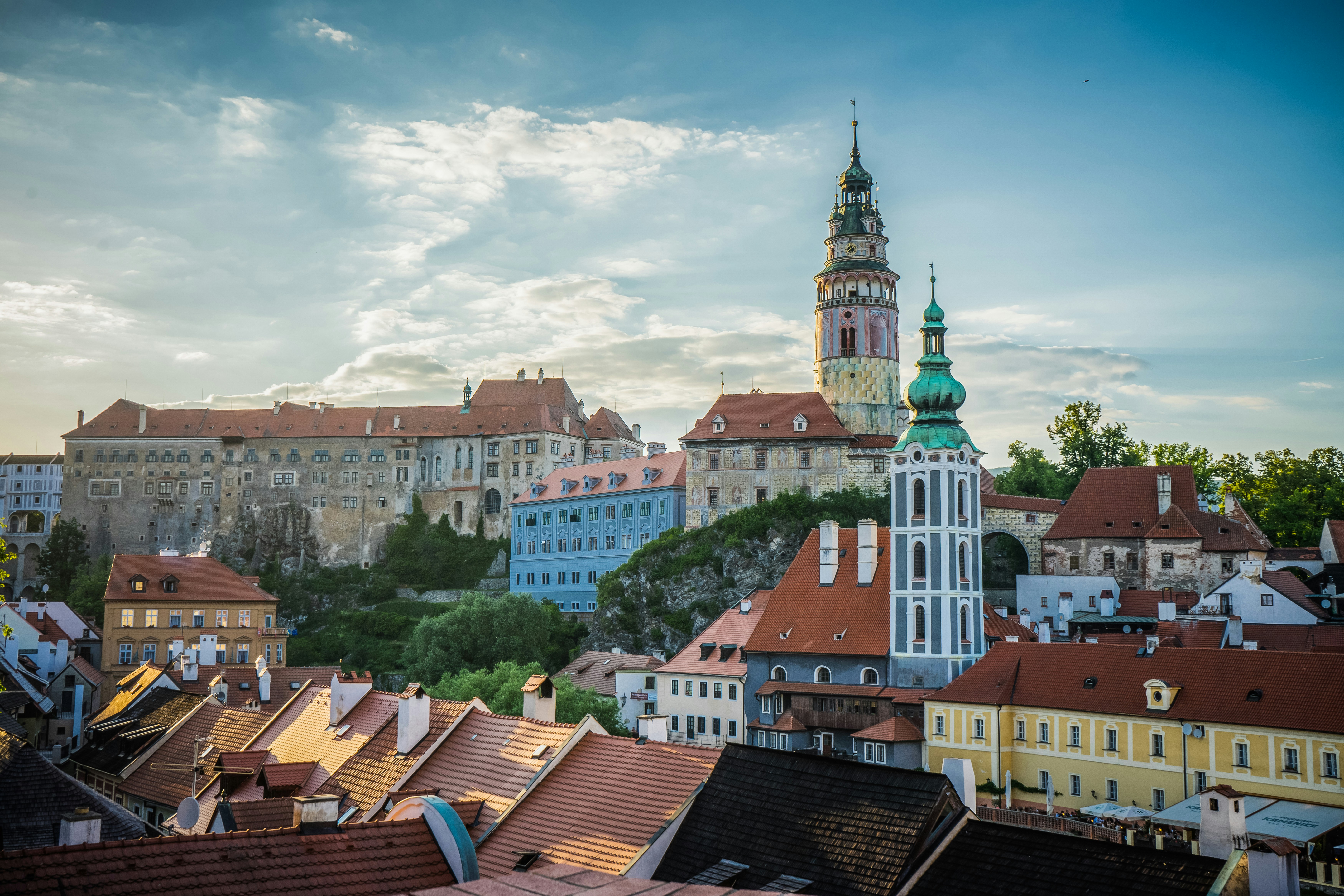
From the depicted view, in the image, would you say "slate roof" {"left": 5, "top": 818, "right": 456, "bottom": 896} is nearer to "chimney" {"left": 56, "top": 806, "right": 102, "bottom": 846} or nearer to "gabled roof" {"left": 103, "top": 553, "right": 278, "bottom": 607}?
"chimney" {"left": 56, "top": 806, "right": 102, "bottom": 846}

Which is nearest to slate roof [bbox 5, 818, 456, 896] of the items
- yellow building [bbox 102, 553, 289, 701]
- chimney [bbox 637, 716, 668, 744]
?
chimney [bbox 637, 716, 668, 744]

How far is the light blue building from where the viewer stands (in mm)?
74688

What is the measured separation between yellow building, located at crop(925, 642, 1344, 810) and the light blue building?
117 feet

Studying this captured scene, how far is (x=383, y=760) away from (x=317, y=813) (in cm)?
1114

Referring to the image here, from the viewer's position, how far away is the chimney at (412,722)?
23000mm

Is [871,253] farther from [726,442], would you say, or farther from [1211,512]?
[1211,512]

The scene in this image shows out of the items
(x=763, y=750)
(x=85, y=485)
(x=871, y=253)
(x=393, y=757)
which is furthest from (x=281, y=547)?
(x=763, y=750)

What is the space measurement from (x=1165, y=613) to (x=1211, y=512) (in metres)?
11.8

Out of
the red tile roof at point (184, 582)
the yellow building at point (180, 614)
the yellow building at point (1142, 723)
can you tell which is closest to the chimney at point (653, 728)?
the yellow building at point (1142, 723)

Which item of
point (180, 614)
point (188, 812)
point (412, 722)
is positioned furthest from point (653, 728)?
point (180, 614)

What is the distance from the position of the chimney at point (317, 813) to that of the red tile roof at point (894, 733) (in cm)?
2932

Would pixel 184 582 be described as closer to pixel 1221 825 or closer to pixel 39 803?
pixel 39 803

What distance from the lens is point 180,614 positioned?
193ft

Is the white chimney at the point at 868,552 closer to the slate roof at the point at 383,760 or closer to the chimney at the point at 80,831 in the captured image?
the slate roof at the point at 383,760
